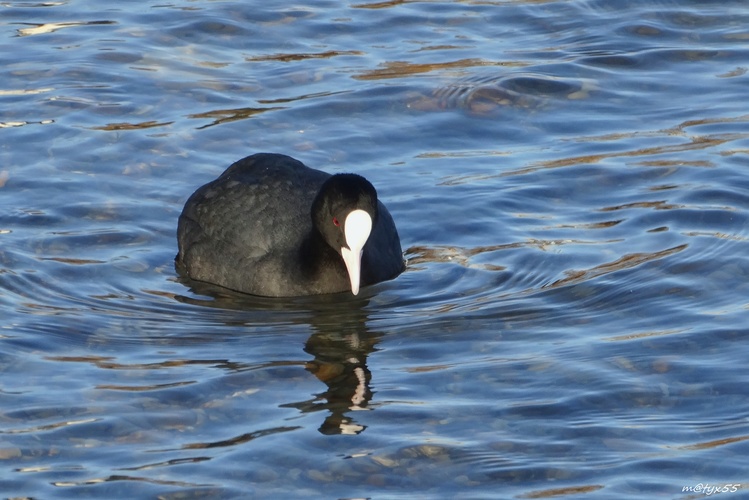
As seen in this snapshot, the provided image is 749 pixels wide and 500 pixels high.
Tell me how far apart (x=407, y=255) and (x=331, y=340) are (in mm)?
1214

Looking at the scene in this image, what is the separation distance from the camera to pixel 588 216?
314 inches

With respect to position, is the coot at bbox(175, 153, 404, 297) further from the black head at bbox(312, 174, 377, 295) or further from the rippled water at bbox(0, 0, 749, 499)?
the rippled water at bbox(0, 0, 749, 499)

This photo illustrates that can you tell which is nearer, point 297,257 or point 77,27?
point 297,257

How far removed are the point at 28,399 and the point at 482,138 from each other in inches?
162

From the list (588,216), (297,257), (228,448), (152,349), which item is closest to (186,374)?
(152,349)

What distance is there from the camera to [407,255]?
7781 millimetres

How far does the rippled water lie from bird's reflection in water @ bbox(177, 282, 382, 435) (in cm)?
2

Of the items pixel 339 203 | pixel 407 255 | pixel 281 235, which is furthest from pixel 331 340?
pixel 407 255

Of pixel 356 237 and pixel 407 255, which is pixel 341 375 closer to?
pixel 356 237

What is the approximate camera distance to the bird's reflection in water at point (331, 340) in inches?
232

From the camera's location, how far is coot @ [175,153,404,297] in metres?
7.07

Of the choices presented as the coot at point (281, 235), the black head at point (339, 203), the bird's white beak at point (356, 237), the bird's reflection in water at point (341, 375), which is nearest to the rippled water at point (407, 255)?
the bird's reflection in water at point (341, 375)

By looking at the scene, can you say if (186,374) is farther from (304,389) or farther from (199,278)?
(199,278)

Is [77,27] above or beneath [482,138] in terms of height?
above
